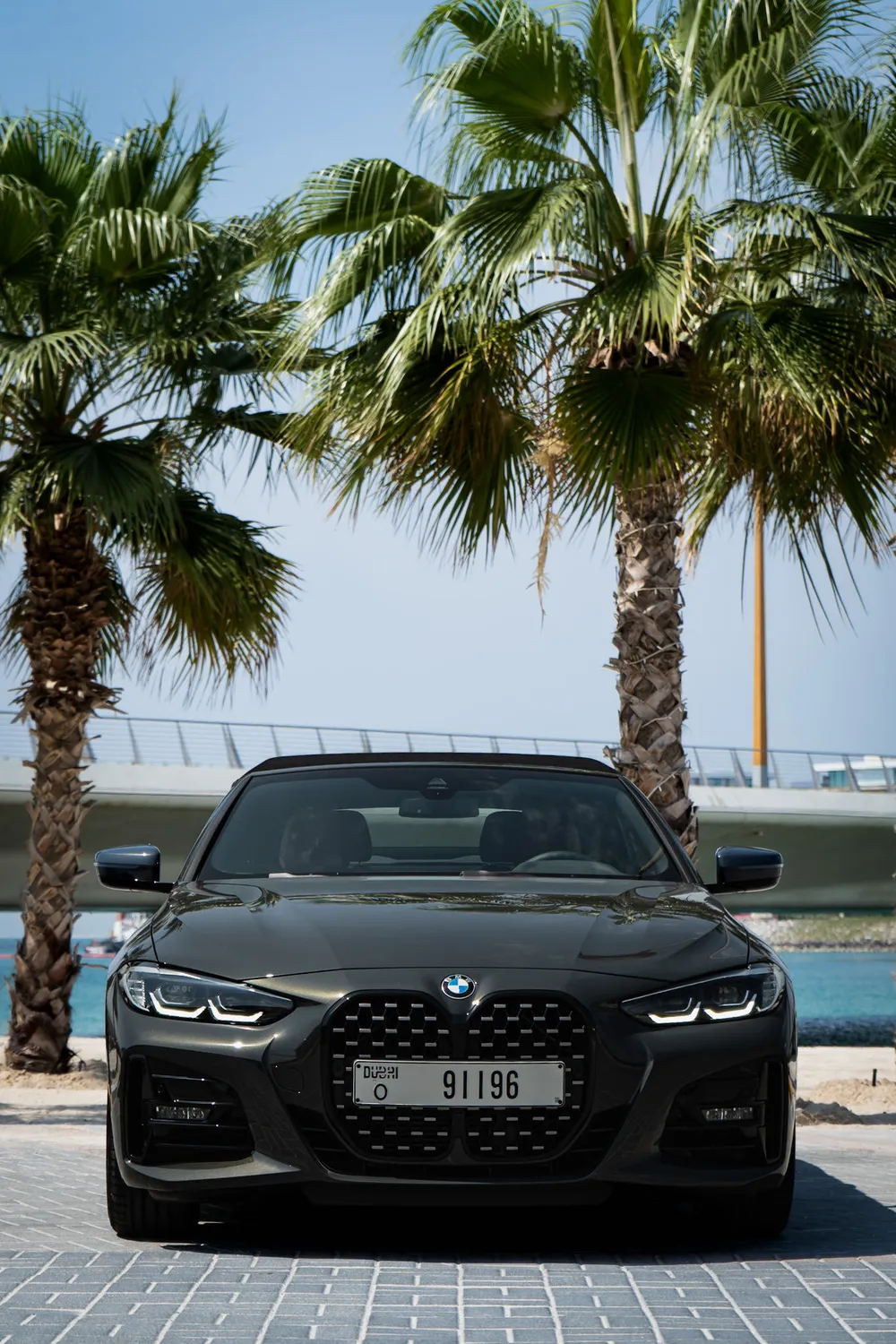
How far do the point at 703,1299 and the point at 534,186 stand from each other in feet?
25.4

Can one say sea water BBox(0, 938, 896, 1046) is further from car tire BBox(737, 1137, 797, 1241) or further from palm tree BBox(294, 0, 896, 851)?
car tire BBox(737, 1137, 797, 1241)

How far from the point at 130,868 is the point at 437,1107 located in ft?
5.39

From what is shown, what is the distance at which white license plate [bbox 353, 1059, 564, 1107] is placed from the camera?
14.1 ft

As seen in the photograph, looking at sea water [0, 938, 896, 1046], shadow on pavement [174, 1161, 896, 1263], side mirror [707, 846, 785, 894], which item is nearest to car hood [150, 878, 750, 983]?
side mirror [707, 846, 785, 894]

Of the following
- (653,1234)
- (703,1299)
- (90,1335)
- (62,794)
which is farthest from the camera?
(62,794)

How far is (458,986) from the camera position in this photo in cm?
436

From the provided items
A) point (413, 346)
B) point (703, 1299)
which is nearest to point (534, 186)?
point (413, 346)

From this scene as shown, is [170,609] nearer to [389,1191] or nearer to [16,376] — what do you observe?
[16,376]

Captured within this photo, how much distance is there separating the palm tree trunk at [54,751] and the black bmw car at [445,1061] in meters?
10.2

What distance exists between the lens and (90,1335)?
146 inches

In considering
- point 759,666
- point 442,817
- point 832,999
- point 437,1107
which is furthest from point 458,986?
point 832,999

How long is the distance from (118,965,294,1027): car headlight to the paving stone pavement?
2.14ft

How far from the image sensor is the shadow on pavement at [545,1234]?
15.3 ft

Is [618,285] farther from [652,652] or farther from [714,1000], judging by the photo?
[714,1000]
